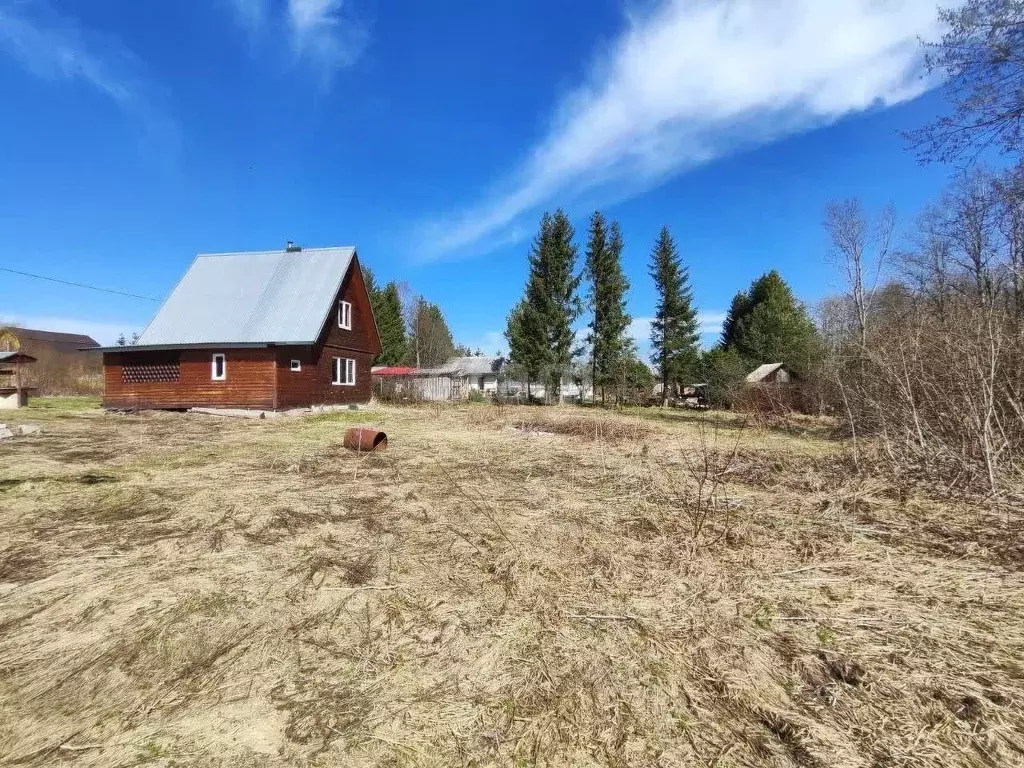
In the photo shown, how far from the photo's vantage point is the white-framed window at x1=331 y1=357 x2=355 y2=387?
21438 millimetres

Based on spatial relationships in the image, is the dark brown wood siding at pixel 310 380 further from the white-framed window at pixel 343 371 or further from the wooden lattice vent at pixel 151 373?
the wooden lattice vent at pixel 151 373

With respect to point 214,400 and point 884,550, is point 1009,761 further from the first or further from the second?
point 214,400

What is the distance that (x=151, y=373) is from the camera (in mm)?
19516

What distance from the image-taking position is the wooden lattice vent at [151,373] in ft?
63.5

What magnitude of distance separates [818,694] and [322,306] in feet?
66.5

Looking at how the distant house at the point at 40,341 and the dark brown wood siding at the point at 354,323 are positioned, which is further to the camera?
the distant house at the point at 40,341

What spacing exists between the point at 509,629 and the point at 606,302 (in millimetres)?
29627

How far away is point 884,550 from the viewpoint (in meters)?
3.99

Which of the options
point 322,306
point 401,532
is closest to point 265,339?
point 322,306

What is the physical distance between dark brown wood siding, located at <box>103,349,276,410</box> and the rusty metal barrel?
10.3 metres

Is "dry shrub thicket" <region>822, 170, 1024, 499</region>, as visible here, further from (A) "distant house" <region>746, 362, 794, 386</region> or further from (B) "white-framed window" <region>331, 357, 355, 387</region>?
(A) "distant house" <region>746, 362, 794, 386</region>

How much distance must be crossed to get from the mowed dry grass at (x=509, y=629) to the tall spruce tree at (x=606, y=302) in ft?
82.0

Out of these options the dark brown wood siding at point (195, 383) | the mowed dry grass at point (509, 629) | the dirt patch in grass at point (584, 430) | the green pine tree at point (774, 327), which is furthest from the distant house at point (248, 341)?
the green pine tree at point (774, 327)

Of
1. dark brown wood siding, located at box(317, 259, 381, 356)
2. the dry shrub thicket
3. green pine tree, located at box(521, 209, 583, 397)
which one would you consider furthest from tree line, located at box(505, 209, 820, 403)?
the dry shrub thicket
